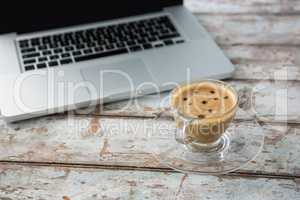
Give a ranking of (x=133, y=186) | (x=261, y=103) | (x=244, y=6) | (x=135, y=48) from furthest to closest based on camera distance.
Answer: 1. (x=244, y=6)
2. (x=135, y=48)
3. (x=261, y=103)
4. (x=133, y=186)

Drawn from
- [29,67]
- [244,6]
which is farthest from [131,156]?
[244,6]

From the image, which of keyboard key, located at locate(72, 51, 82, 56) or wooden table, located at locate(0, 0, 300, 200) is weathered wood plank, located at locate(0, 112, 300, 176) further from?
keyboard key, located at locate(72, 51, 82, 56)

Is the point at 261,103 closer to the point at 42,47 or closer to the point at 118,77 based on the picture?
the point at 118,77

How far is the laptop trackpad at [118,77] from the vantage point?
81cm

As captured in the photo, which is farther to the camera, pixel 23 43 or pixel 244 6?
pixel 244 6

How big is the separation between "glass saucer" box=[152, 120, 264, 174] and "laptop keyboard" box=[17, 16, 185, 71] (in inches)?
9.0

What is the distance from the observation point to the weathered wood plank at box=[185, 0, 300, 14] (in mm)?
1017

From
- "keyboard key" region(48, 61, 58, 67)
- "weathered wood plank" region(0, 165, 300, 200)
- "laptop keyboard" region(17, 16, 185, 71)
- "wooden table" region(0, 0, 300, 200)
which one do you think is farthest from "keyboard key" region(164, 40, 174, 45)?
"weathered wood plank" region(0, 165, 300, 200)

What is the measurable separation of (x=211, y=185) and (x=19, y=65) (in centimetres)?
42

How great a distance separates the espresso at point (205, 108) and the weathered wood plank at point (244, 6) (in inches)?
14.0

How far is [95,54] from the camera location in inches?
34.6

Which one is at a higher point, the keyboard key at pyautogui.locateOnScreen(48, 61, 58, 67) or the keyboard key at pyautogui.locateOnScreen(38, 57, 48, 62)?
the keyboard key at pyautogui.locateOnScreen(38, 57, 48, 62)

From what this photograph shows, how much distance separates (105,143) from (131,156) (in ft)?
0.16

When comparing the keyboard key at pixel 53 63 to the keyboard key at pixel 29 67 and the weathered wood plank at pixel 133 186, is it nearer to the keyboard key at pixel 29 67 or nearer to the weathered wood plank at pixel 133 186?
the keyboard key at pixel 29 67
